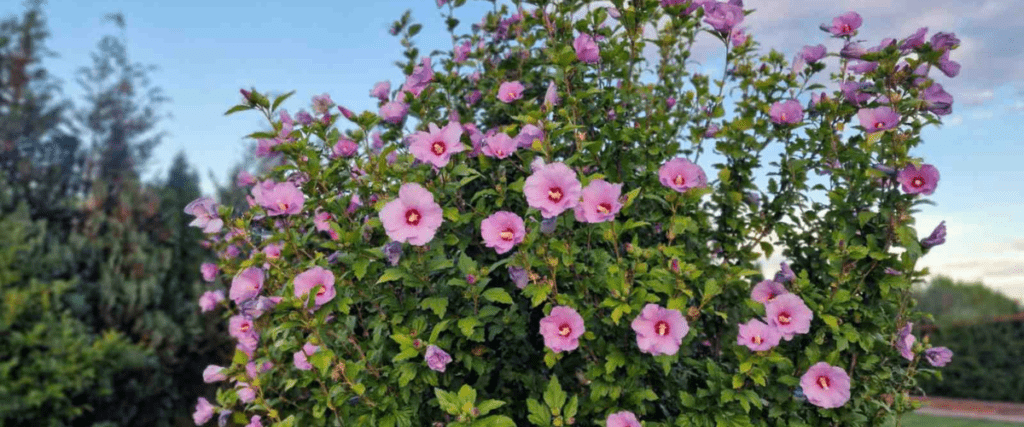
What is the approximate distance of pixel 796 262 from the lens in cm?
283

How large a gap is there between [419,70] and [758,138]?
1.25 meters

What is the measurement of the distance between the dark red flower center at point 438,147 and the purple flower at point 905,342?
5.37 feet

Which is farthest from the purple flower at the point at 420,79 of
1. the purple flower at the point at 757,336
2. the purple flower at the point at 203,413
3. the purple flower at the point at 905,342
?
the purple flower at the point at 905,342

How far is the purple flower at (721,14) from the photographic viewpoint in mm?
2602

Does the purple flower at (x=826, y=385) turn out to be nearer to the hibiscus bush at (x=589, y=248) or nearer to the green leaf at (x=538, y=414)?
the hibiscus bush at (x=589, y=248)

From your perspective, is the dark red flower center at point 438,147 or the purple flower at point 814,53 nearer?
the dark red flower center at point 438,147

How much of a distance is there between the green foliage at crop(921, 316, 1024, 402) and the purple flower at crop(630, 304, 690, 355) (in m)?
10.2

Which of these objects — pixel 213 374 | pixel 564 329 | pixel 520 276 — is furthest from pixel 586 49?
pixel 213 374

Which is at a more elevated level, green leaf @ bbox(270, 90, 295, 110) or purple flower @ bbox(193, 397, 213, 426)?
green leaf @ bbox(270, 90, 295, 110)

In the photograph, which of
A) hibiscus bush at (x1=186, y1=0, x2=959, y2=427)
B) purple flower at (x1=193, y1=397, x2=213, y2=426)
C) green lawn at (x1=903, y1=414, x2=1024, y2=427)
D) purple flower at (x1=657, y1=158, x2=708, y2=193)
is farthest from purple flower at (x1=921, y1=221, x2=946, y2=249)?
green lawn at (x1=903, y1=414, x2=1024, y2=427)

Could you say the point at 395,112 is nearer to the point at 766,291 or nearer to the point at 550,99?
the point at 550,99

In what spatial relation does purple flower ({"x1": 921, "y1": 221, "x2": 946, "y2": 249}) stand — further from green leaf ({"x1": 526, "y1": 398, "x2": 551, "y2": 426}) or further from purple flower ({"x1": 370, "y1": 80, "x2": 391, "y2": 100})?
purple flower ({"x1": 370, "y1": 80, "x2": 391, "y2": 100})

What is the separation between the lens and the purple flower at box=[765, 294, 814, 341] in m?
2.36

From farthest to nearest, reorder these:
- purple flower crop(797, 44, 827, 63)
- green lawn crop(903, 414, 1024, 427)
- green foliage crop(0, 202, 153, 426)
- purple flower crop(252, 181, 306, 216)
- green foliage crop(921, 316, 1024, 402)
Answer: green foliage crop(921, 316, 1024, 402)
green lawn crop(903, 414, 1024, 427)
green foliage crop(0, 202, 153, 426)
purple flower crop(797, 44, 827, 63)
purple flower crop(252, 181, 306, 216)
